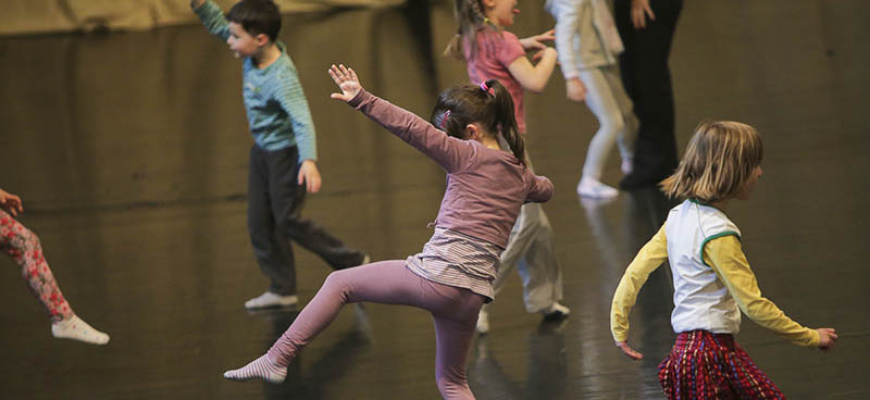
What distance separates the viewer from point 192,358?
3.72m

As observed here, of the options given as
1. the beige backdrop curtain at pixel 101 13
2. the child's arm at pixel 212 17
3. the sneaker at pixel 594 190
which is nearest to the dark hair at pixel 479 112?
the child's arm at pixel 212 17

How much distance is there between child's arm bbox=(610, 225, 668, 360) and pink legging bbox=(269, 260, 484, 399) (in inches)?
14.2

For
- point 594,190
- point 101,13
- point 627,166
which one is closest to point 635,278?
point 594,190

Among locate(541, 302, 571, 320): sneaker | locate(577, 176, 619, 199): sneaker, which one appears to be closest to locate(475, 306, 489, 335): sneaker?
locate(541, 302, 571, 320): sneaker

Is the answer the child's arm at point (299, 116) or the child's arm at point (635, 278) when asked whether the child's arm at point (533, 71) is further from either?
the child's arm at point (635, 278)

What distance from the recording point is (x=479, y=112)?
105 inches

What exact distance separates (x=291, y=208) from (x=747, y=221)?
2.05 metres

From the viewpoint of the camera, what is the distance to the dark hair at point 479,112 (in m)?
2.68

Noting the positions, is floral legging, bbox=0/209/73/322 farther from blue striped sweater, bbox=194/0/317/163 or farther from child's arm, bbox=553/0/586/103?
child's arm, bbox=553/0/586/103

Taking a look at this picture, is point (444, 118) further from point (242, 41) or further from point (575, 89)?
point (575, 89)

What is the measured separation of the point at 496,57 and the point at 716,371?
1.61 meters

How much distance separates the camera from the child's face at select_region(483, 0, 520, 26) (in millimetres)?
3619

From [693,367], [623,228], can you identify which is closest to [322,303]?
[693,367]

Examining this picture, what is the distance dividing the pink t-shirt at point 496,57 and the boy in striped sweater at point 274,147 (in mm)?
673
